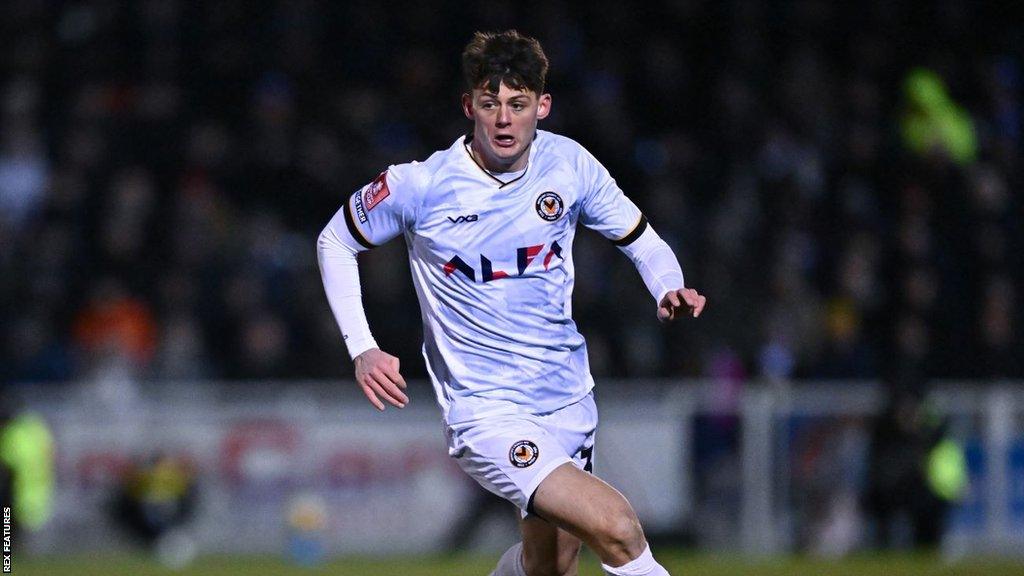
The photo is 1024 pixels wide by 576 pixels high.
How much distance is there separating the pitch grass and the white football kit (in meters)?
4.95

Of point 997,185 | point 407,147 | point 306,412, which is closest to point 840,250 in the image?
point 997,185

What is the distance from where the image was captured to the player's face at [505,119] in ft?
19.9

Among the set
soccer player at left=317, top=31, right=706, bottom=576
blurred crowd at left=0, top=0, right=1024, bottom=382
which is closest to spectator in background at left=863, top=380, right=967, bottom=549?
blurred crowd at left=0, top=0, right=1024, bottom=382

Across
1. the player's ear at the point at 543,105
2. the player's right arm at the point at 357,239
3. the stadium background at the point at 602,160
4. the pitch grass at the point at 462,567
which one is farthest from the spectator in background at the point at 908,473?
the player's right arm at the point at 357,239

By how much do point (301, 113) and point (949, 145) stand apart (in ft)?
21.0

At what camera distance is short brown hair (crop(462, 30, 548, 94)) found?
6.07m

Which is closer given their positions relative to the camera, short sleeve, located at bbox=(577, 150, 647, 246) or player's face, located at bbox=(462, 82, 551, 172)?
player's face, located at bbox=(462, 82, 551, 172)

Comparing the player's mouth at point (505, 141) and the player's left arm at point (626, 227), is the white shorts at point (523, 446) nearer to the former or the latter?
the player's left arm at point (626, 227)

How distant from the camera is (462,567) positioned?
11945 millimetres

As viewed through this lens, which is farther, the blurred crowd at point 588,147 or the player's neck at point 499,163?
the blurred crowd at point 588,147

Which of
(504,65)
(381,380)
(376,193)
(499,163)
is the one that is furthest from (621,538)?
(504,65)

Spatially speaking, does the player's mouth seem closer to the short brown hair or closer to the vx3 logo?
the short brown hair

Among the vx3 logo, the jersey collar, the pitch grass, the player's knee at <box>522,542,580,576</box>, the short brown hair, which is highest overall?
the short brown hair

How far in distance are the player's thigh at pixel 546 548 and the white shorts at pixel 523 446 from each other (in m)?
0.12
